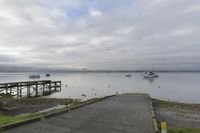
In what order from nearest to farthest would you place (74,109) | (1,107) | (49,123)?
(49,123)
(74,109)
(1,107)

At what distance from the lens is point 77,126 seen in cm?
1127

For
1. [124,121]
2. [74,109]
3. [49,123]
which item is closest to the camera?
[49,123]

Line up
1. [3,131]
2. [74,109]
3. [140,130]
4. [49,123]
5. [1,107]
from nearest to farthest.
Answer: [3,131] < [140,130] < [49,123] < [74,109] < [1,107]

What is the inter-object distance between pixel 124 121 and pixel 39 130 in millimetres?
5116

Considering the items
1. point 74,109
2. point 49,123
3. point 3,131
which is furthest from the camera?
point 74,109

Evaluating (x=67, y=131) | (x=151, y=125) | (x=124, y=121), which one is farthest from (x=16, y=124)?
(x=151, y=125)

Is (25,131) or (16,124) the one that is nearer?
(25,131)

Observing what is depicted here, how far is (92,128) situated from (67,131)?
1369 mm

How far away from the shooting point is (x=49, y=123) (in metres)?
11.9

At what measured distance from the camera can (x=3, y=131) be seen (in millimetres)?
10094

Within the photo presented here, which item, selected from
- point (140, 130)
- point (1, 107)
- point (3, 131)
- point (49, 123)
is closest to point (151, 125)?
point (140, 130)

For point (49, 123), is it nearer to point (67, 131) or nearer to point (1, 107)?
point (67, 131)

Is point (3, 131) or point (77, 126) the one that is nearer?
point (3, 131)

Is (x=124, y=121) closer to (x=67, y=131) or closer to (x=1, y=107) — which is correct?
(x=67, y=131)
